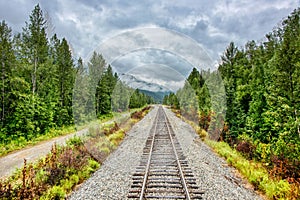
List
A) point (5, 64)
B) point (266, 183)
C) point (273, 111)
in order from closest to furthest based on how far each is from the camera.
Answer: point (266, 183), point (273, 111), point (5, 64)

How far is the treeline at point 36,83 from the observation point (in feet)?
45.6

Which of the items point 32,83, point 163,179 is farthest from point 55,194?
point 32,83

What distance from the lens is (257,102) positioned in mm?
14586

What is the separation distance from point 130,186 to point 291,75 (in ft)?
32.9

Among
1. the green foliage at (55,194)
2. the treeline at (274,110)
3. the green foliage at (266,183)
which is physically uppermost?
the treeline at (274,110)

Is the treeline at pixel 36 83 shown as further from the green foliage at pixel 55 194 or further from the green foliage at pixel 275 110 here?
the green foliage at pixel 275 110

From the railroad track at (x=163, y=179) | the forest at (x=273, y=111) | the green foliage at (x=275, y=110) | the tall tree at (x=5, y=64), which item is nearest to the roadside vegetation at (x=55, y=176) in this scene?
the railroad track at (x=163, y=179)

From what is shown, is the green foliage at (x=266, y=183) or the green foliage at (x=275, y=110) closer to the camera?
the green foliage at (x=266, y=183)

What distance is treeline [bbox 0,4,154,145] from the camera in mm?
13891

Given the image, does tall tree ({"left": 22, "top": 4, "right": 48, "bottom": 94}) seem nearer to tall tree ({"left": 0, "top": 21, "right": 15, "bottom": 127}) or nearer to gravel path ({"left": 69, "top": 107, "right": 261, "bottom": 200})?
tall tree ({"left": 0, "top": 21, "right": 15, "bottom": 127})

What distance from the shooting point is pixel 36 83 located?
731 inches

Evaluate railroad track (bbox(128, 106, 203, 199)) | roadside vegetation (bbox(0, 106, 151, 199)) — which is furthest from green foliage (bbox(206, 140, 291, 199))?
roadside vegetation (bbox(0, 106, 151, 199))

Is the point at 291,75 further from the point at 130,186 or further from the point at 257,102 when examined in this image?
the point at 130,186

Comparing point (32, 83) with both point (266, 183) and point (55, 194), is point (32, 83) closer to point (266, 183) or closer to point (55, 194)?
point (55, 194)
